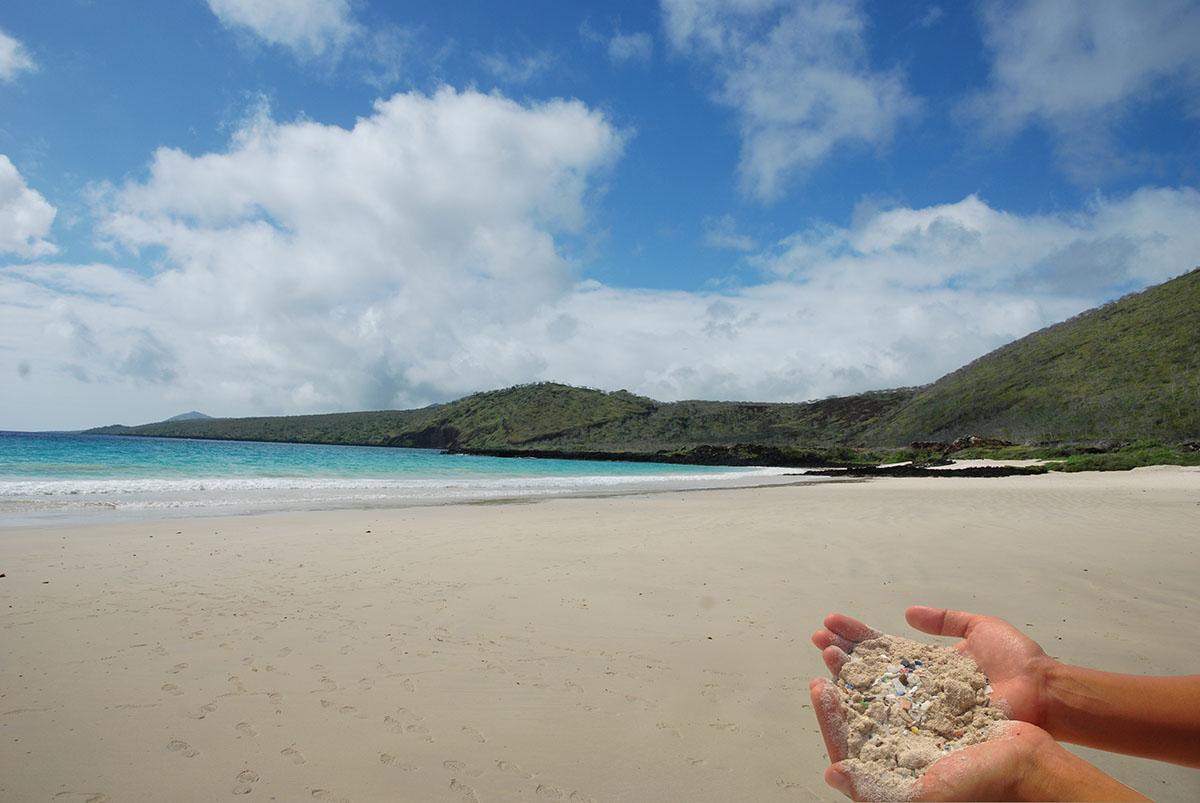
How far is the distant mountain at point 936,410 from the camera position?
39.1m

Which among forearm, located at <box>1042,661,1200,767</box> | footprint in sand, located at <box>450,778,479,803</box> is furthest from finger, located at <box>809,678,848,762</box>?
footprint in sand, located at <box>450,778,479,803</box>

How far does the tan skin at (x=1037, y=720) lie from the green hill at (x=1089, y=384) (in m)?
39.4

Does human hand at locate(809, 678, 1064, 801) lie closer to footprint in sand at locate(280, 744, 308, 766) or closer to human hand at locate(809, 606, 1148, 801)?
human hand at locate(809, 606, 1148, 801)

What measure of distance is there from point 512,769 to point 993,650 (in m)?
2.20

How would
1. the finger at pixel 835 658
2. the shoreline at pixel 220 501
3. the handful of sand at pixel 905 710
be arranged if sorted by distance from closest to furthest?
the handful of sand at pixel 905 710 → the finger at pixel 835 658 → the shoreline at pixel 220 501

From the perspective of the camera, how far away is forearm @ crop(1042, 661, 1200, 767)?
2.35 m

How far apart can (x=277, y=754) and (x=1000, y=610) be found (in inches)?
222

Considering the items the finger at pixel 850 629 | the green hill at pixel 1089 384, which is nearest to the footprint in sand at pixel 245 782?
the finger at pixel 850 629

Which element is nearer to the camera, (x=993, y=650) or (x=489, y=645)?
(x=993, y=650)

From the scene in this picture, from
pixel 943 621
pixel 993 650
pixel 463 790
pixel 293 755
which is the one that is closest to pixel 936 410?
pixel 943 621

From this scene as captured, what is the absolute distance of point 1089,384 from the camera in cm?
4359

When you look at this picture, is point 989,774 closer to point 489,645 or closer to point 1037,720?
point 1037,720

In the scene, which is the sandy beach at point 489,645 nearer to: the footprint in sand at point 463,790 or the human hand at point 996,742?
the footprint in sand at point 463,790

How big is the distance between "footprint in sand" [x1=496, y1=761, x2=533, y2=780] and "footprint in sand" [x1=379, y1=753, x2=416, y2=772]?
0.40 meters
